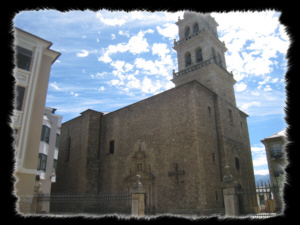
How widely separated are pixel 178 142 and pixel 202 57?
31.6 feet

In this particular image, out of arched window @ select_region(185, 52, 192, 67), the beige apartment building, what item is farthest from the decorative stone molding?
arched window @ select_region(185, 52, 192, 67)

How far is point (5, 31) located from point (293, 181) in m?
2.76

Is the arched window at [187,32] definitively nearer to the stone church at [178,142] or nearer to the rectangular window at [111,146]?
the stone church at [178,142]

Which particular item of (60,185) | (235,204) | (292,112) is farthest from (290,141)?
(60,185)

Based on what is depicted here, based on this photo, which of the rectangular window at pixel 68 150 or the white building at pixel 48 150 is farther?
the rectangular window at pixel 68 150

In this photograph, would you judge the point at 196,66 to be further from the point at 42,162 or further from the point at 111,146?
the point at 42,162

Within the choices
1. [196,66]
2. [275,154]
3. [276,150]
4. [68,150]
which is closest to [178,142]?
[196,66]

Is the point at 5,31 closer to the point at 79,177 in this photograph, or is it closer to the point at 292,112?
the point at 292,112

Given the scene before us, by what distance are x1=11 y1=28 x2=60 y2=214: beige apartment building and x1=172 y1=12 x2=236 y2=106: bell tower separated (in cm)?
1373

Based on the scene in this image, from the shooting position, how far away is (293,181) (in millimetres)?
1845

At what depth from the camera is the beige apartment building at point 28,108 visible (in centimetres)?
743

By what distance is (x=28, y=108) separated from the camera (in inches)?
A: 322

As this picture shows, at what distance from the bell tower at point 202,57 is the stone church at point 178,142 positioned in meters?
0.09

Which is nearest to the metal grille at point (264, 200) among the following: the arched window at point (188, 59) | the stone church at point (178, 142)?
the stone church at point (178, 142)
